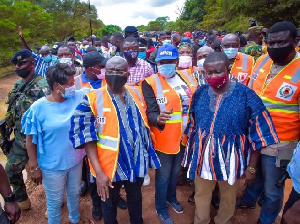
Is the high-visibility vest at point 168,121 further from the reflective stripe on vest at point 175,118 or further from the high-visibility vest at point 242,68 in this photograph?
the high-visibility vest at point 242,68

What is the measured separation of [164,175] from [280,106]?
1458mm

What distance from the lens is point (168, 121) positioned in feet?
8.44

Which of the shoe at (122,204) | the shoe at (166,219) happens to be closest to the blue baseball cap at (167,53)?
the shoe at (166,219)

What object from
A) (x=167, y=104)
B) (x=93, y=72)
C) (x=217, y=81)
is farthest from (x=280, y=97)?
(x=93, y=72)

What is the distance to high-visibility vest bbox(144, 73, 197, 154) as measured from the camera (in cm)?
253

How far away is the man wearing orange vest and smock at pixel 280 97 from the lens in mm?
2244

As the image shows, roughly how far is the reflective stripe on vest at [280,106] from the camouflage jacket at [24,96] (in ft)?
8.42

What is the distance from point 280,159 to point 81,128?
1.96 metres

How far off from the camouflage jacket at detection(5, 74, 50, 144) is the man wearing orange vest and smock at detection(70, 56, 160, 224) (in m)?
1.14

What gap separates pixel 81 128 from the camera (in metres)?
2.01

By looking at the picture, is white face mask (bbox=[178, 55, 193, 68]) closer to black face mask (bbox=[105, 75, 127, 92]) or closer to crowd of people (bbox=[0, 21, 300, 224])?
crowd of people (bbox=[0, 21, 300, 224])

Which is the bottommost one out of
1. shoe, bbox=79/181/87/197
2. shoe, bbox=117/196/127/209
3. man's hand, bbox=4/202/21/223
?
shoe, bbox=117/196/127/209

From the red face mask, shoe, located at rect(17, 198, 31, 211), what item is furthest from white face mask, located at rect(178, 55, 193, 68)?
shoe, located at rect(17, 198, 31, 211)

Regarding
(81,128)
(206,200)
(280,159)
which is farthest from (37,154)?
(280,159)
